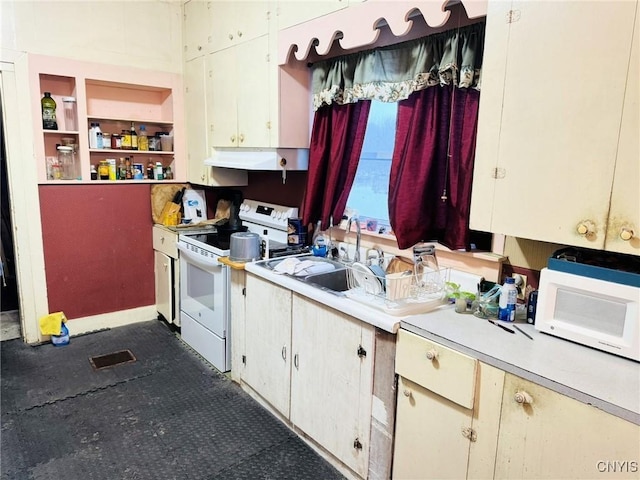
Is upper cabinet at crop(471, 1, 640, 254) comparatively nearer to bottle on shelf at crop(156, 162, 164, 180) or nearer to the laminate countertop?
the laminate countertop

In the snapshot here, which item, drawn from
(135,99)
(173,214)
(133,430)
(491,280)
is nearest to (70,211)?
(173,214)

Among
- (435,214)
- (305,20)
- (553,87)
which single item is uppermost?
(305,20)

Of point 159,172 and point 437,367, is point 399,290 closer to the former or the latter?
point 437,367

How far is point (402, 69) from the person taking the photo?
2.32m

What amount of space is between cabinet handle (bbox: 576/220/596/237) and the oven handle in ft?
6.92

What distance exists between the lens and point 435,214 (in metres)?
2.33

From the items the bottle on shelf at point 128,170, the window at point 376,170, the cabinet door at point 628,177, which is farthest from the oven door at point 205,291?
the cabinet door at point 628,177

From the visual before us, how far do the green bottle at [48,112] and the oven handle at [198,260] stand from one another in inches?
50.2

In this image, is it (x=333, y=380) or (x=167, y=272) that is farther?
(x=167, y=272)

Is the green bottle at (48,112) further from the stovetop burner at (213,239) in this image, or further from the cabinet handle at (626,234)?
the cabinet handle at (626,234)

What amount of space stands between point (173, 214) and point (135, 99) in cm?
105

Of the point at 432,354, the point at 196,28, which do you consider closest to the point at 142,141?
the point at 196,28

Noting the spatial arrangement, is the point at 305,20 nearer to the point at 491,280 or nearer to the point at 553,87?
the point at 553,87

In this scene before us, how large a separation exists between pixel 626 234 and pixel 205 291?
254 cm
